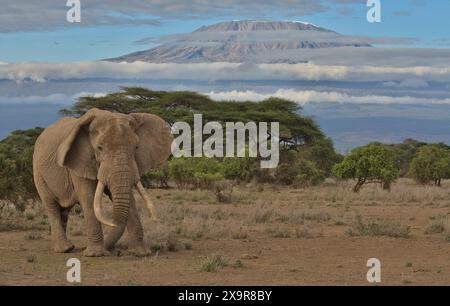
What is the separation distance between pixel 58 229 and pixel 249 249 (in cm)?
345

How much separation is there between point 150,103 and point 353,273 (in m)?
39.6

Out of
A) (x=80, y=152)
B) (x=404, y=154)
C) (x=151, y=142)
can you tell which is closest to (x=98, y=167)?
(x=80, y=152)

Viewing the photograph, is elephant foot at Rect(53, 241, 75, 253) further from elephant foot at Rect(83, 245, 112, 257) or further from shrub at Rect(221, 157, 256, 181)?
shrub at Rect(221, 157, 256, 181)

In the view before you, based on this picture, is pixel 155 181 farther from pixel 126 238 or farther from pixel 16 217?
pixel 126 238

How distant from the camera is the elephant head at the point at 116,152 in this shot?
1327 centimetres

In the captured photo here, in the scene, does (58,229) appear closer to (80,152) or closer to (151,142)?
(80,152)

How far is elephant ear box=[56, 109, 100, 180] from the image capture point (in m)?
13.9

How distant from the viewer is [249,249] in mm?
15961

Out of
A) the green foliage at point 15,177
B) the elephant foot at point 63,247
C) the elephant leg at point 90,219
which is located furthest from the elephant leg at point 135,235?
the green foliage at point 15,177

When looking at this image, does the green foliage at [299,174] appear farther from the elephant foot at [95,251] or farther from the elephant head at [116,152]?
the elephant foot at [95,251]

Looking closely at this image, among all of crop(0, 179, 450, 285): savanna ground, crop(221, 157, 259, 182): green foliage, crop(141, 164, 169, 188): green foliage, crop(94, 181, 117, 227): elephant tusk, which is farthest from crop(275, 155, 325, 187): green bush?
crop(94, 181, 117, 227): elephant tusk

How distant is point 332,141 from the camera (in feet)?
165

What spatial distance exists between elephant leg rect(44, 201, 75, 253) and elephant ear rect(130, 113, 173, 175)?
6.37 ft
